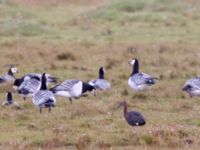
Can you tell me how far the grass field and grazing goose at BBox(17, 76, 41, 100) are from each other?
195mm

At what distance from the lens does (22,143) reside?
10781 millimetres

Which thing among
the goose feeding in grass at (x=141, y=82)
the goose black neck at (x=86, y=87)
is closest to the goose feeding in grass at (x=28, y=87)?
the goose black neck at (x=86, y=87)

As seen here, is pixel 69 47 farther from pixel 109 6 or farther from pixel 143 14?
pixel 109 6

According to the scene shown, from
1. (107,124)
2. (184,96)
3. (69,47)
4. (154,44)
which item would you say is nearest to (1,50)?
(69,47)

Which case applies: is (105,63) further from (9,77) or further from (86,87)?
(86,87)

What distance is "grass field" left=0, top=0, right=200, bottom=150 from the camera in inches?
440

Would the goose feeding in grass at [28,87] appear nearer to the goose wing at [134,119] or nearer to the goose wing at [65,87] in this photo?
the goose wing at [65,87]

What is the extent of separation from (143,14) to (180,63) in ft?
35.5

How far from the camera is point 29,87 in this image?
15.0m

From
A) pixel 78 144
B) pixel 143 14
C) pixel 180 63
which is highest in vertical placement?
pixel 143 14

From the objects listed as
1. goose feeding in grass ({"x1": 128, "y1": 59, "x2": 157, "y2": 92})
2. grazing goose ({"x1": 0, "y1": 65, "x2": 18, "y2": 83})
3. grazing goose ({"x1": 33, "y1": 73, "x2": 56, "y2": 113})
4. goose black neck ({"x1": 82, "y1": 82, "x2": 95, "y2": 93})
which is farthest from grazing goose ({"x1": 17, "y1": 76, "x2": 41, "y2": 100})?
goose feeding in grass ({"x1": 128, "y1": 59, "x2": 157, "y2": 92})

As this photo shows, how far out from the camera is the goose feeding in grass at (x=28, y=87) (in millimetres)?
14938

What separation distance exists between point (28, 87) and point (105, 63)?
5719mm

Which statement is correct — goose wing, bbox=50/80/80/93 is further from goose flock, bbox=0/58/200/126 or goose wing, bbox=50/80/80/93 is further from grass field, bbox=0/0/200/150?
grass field, bbox=0/0/200/150
